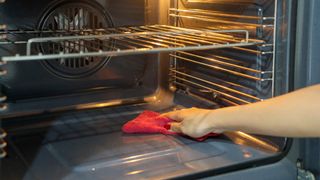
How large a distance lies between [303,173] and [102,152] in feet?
1.48

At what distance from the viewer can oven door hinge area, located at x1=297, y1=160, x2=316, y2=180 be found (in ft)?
3.35

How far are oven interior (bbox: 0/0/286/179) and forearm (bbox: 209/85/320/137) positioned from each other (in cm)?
11

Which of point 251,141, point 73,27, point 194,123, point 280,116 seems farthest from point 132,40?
point 280,116

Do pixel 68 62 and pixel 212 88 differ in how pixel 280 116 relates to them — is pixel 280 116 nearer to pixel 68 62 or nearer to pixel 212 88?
pixel 212 88

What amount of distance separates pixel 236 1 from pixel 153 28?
11.2 inches

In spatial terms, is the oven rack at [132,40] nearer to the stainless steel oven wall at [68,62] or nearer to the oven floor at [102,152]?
the stainless steel oven wall at [68,62]

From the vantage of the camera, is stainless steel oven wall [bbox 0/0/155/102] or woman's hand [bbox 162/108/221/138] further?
stainless steel oven wall [bbox 0/0/155/102]

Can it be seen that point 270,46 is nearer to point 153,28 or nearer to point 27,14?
point 153,28

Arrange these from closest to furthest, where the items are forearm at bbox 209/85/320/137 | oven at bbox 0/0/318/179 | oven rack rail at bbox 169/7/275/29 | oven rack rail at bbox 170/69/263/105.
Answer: forearm at bbox 209/85/320/137
oven at bbox 0/0/318/179
oven rack rail at bbox 169/7/275/29
oven rack rail at bbox 170/69/263/105

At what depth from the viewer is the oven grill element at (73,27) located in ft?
4.19

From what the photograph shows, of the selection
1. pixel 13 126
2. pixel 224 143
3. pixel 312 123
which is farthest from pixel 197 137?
pixel 13 126

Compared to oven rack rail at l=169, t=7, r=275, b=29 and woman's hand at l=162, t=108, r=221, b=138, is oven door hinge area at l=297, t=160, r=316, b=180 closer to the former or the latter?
woman's hand at l=162, t=108, r=221, b=138

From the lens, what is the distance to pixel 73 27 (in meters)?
1.31

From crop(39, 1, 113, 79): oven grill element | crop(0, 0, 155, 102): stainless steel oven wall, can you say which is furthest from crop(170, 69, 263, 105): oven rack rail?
crop(39, 1, 113, 79): oven grill element
